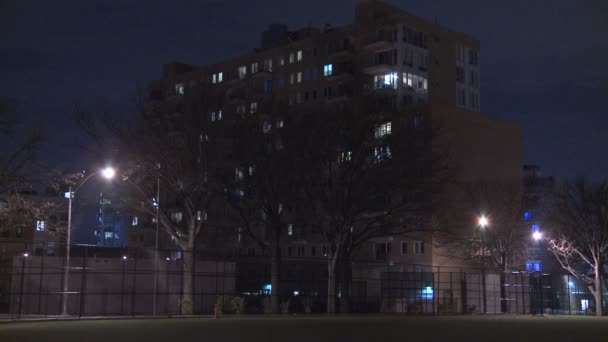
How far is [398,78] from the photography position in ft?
350

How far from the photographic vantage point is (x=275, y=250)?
67062mm

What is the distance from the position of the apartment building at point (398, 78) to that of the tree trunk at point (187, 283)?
21.8 metres

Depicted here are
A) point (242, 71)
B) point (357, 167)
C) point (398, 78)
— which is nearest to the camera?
point (357, 167)

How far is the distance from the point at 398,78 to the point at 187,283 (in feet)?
181

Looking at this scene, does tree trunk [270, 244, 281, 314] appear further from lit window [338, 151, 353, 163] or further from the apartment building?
the apartment building

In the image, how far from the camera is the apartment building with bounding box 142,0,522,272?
310 feet

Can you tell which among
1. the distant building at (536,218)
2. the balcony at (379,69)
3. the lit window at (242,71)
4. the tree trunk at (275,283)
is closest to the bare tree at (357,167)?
the tree trunk at (275,283)

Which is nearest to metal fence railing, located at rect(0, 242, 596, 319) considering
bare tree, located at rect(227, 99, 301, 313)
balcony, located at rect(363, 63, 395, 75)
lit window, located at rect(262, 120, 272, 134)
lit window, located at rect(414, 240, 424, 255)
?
lit window, located at rect(414, 240, 424, 255)

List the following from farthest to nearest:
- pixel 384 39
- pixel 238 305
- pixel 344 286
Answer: pixel 384 39 < pixel 344 286 < pixel 238 305

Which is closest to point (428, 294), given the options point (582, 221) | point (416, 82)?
point (582, 221)

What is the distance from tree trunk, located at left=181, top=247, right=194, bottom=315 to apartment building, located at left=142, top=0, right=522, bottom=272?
858 inches

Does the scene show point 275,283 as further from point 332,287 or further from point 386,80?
point 386,80

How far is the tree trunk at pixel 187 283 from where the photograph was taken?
58.2 meters

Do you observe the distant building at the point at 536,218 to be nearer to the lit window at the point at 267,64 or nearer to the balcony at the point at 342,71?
the balcony at the point at 342,71
